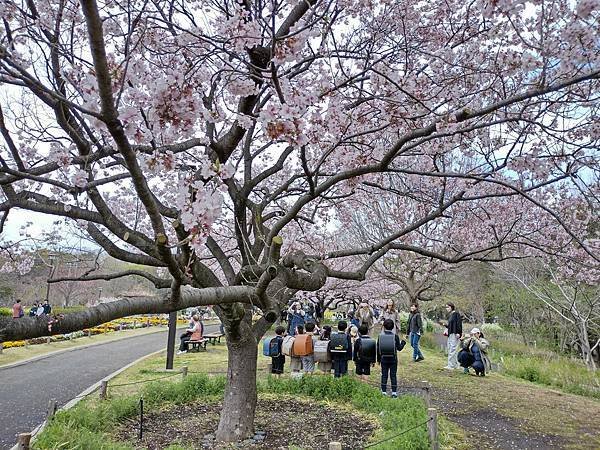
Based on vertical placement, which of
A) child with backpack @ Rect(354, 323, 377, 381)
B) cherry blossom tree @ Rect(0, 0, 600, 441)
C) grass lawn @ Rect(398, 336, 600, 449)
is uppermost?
cherry blossom tree @ Rect(0, 0, 600, 441)

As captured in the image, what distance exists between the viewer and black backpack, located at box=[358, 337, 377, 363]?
23.0 feet

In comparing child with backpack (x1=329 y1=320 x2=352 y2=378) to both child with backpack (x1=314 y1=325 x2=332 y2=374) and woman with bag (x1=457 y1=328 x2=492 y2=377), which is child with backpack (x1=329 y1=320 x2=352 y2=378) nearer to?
child with backpack (x1=314 y1=325 x2=332 y2=374)

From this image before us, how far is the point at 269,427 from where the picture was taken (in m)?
5.82

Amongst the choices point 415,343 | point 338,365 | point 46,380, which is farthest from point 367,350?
point 46,380

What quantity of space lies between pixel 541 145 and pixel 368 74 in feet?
6.35

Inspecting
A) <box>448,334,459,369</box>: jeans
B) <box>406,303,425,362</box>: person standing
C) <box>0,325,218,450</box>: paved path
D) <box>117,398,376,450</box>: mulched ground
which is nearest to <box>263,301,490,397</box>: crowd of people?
<box>448,334,459,369</box>: jeans

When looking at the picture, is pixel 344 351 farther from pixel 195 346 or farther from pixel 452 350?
pixel 195 346

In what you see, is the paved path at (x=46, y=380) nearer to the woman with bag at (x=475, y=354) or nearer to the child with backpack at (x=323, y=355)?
the child with backpack at (x=323, y=355)

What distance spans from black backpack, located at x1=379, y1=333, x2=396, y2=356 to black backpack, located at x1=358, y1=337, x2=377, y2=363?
129 mm

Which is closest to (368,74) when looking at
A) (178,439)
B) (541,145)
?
(541,145)

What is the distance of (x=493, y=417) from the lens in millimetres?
6383

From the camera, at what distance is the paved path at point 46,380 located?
6.45 metres

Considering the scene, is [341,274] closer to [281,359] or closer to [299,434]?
[299,434]

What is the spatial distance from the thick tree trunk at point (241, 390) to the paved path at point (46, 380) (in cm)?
250
